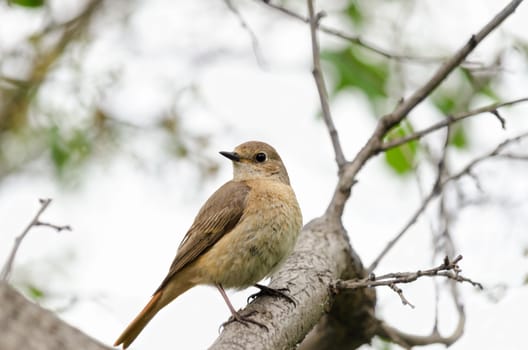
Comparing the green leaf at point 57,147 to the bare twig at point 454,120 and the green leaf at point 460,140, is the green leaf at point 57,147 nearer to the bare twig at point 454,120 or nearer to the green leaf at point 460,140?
the bare twig at point 454,120

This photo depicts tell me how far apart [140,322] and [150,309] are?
0.12 m

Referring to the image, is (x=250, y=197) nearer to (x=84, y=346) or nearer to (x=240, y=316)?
(x=240, y=316)

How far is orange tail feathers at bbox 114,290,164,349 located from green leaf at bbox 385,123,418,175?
6.92 feet

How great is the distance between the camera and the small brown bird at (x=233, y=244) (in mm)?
4801

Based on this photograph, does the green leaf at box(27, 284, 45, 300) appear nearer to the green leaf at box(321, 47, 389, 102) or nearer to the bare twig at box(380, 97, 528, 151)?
the bare twig at box(380, 97, 528, 151)

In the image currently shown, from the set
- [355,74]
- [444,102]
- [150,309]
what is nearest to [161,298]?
[150,309]

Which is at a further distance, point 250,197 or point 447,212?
point 447,212

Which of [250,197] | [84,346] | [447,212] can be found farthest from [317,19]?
[84,346]

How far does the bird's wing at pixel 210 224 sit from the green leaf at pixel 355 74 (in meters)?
1.85

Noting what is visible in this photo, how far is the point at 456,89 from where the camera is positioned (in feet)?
23.6

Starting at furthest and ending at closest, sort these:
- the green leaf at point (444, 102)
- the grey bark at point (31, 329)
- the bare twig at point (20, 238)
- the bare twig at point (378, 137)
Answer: the green leaf at point (444, 102) → the bare twig at point (378, 137) → the bare twig at point (20, 238) → the grey bark at point (31, 329)

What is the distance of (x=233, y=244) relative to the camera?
4883 mm

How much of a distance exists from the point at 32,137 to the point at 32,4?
2.16 meters

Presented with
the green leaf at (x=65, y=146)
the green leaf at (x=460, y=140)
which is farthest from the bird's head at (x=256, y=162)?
the green leaf at (x=460, y=140)
